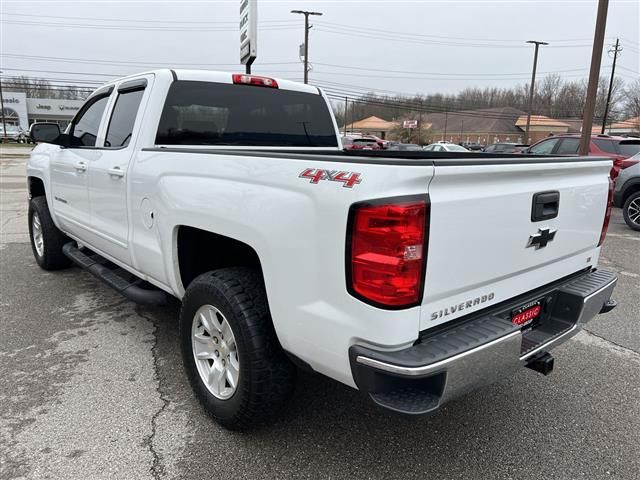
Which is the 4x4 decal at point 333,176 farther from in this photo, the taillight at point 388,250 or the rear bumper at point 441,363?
the rear bumper at point 441,363

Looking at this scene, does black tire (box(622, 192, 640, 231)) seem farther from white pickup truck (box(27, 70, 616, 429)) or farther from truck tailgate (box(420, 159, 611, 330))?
truck tailgate (box(420, 159, 611, 330))

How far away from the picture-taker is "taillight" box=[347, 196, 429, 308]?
1761 millimetres

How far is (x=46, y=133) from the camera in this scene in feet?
14.9

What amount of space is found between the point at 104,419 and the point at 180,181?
4.66 ft

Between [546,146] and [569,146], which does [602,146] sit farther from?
[546,146]

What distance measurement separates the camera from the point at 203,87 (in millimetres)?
3576

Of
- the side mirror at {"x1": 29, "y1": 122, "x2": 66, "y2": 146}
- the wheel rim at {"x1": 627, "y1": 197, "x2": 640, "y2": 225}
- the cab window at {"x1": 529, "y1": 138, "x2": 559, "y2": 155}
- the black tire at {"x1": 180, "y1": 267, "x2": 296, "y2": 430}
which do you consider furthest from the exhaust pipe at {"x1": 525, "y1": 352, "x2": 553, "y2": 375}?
the cab window at {"x1": 529, "y1": 138, "x2": 559, "y2": 155}

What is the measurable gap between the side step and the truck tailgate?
214 cm

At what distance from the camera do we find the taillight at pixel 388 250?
5.78 ft

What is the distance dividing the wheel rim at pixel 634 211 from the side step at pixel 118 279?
30.6ft

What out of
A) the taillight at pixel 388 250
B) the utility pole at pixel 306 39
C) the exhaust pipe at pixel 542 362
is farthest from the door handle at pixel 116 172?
the utility pole at pixel 306 39

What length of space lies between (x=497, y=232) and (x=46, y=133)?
425 cm

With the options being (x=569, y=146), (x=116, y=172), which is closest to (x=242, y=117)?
(x=116, y=172)

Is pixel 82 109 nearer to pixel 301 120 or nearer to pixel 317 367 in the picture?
pixel 301 120
